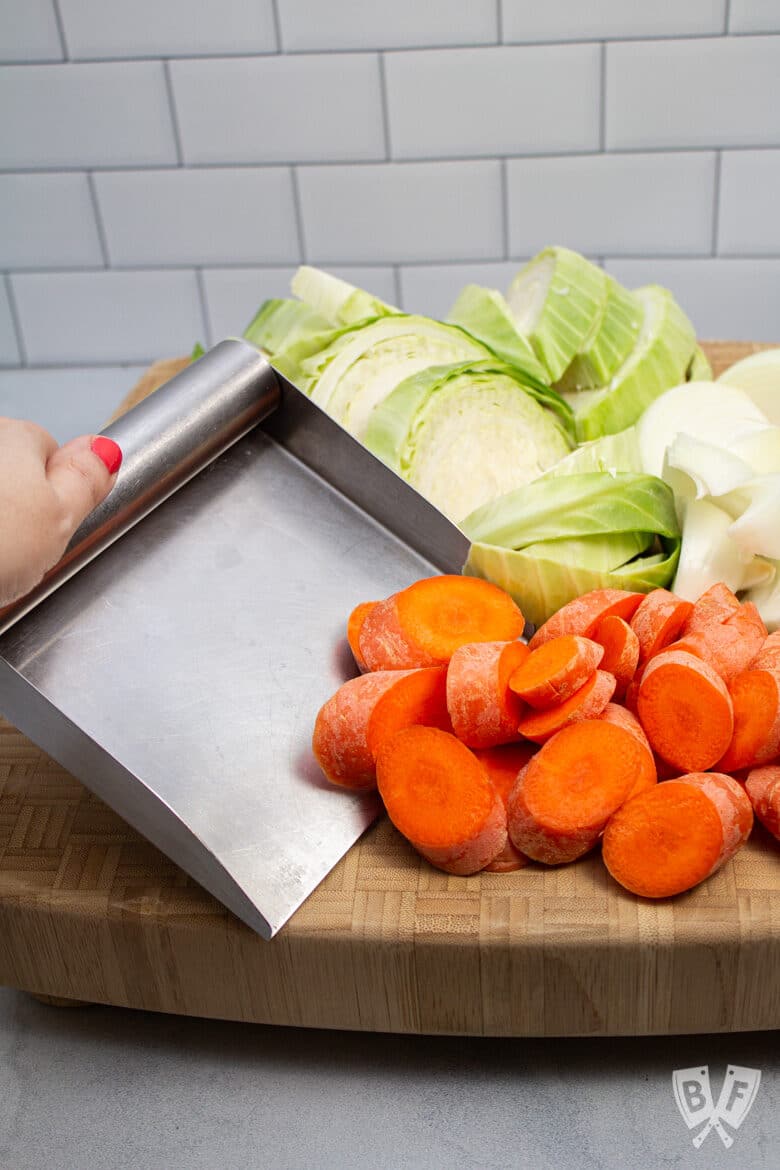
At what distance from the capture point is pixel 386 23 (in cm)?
170

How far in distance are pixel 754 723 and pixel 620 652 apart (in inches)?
4.3

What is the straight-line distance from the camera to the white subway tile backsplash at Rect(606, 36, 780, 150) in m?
1.66

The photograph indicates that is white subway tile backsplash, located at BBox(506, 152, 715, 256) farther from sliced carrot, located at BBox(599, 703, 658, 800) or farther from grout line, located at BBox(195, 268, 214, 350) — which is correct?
sliced carrot, located at BBox(599, 703, 658, 800)

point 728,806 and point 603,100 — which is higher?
point 603,100

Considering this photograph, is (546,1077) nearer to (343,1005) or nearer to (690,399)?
(343,1005)

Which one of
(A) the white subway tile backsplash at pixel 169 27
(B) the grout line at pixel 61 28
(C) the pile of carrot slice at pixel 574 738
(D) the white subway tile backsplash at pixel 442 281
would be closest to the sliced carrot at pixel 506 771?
(C) the pile of carrot slice at pixel 574 738

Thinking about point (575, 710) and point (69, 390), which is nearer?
point (575, 710)

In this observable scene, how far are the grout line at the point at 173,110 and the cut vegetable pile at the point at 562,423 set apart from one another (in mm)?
542

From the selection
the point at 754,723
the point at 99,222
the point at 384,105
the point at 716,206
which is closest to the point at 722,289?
the point at 716,206

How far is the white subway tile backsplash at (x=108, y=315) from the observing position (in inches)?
77.2

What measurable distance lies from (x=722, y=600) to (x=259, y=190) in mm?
1238

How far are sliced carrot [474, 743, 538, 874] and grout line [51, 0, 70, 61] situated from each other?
1.45 m

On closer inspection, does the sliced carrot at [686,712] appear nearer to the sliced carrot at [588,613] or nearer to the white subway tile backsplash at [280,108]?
the sliced carrot at [588,613]

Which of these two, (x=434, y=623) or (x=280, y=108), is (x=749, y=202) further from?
(x=434, y=623)
